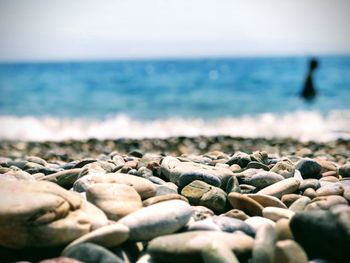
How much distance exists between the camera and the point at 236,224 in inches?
83.0

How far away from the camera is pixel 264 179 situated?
292 cm

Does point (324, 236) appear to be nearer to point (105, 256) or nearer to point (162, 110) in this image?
point (105, 256)

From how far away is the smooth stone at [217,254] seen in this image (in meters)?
1.75

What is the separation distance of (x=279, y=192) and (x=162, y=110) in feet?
45.5

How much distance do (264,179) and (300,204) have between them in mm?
448

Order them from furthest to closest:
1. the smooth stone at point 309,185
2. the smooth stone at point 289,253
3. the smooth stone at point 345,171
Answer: the smooth stone at point 345,171
the smooth stone at point 309,185
the smooth stone at point 289,253

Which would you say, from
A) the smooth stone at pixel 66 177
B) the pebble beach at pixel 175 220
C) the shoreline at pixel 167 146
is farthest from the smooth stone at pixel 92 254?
the shoreline at pixel 167 146

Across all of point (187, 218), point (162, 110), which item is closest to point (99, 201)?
point (187, 218)

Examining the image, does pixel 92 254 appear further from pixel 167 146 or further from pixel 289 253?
pixel 167 146

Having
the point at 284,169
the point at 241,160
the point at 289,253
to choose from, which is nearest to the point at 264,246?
the point at 289,253

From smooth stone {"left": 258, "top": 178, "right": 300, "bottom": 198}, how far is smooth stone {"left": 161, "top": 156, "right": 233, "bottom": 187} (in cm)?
30

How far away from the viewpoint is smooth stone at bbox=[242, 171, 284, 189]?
2912 mm

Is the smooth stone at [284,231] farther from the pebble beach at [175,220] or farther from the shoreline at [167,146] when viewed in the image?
the shoreline at [167,146]

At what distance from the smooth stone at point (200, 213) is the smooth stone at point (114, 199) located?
31 cm
